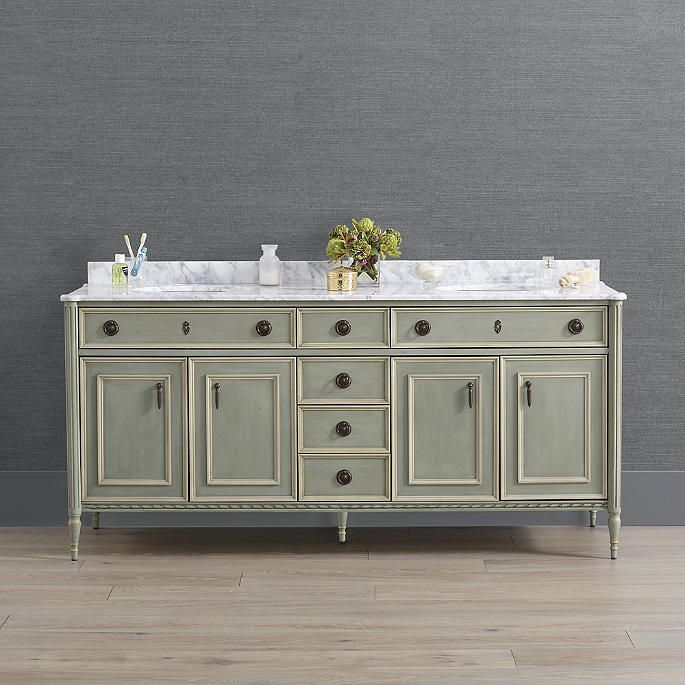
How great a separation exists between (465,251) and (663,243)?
75cm

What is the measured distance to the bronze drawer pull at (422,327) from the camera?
3.51m

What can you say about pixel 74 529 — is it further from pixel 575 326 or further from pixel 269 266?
pixel 575 326

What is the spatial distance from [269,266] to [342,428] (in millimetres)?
709

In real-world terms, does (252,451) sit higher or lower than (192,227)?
lower

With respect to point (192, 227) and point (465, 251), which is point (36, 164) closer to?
point (192, 227)

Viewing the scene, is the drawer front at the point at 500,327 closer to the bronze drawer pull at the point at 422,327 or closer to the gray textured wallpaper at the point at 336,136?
the bronze drawer pull at the point at 422,327

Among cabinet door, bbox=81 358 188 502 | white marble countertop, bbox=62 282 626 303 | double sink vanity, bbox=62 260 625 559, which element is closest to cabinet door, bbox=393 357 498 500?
double sink vanity, bbox=62 260 625 559

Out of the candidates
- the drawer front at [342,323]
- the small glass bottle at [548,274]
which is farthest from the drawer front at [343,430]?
the small glass bottle at [548,274]

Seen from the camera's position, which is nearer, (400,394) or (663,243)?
(400,394)

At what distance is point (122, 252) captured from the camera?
156 inches

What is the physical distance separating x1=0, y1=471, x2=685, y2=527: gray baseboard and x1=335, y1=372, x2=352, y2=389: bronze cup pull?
70 cm

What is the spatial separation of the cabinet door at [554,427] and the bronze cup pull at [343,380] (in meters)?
0.53

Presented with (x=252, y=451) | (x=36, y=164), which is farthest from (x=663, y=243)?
(x=36, y=164)

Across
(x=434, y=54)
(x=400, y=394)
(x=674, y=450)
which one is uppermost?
(x=434, y=54)
